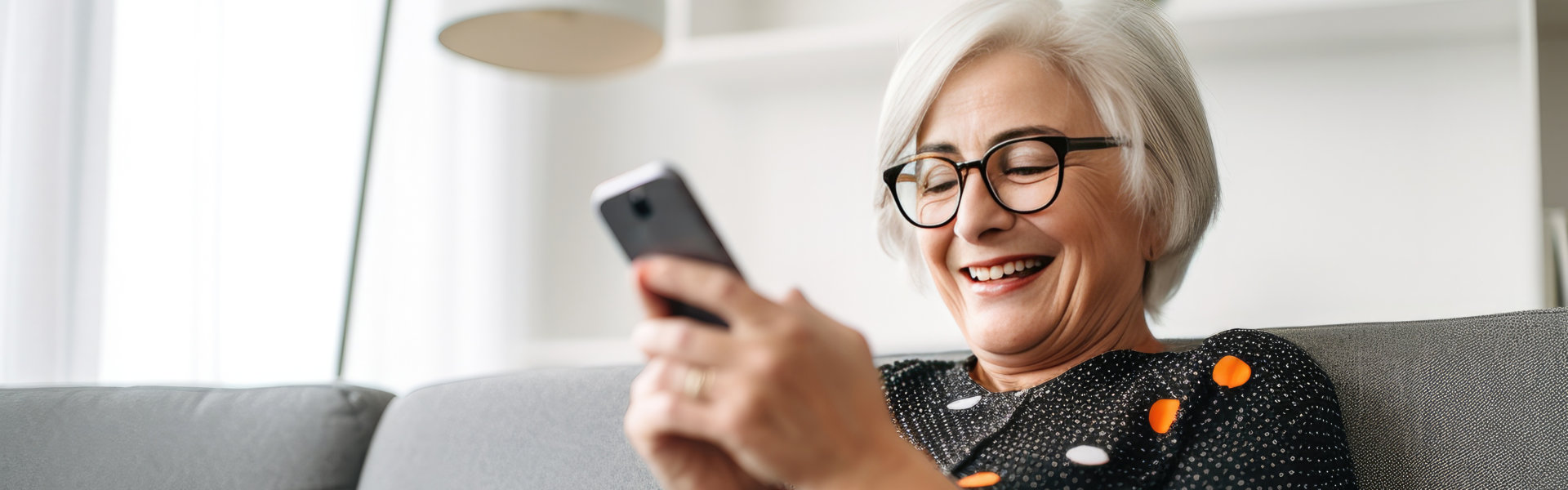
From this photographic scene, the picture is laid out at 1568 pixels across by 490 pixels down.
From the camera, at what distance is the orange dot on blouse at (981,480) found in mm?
940

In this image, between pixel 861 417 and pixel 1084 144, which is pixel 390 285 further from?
pixel 861 417

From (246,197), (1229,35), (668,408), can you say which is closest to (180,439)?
(246,197)

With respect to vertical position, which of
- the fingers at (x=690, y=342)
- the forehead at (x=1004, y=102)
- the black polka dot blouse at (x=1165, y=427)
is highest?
the forehead at (x=1004, y=102)

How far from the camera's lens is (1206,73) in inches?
91.9

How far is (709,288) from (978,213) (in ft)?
1.78

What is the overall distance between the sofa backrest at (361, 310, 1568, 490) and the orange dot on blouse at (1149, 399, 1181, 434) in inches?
6.7

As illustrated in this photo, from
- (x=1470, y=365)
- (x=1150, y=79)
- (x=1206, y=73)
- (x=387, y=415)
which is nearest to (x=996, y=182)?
(x=1150, y=79)

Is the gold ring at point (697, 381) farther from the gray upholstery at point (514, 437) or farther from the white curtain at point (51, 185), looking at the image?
the white curtain at point (51, 185)

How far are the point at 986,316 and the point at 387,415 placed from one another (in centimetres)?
70

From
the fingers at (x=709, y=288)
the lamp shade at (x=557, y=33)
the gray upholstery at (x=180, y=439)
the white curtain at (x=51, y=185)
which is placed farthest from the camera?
the lamp shade at (x=557, y=33)

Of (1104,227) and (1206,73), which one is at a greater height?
(1206,73)

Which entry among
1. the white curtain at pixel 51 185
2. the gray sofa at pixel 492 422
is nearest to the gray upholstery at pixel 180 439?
the gray sofa at pixel 492 422

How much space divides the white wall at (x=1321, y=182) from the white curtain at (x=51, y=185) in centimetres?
107

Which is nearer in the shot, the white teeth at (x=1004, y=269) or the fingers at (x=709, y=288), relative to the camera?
the fingers at (x=709, y=288)
